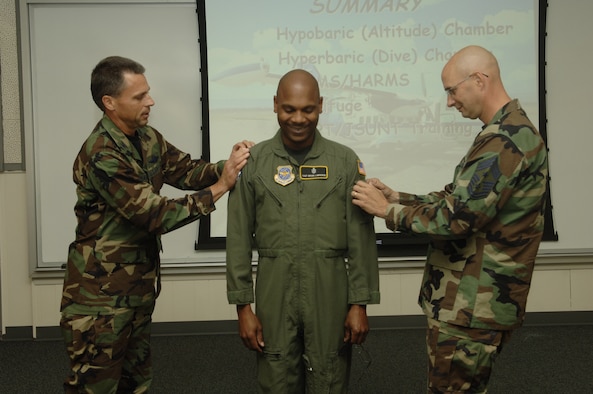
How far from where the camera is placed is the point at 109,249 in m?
2.38

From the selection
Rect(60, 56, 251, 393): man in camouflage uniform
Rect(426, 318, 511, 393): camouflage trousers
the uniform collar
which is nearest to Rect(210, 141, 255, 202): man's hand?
Rect(60, 56, 251, 393): man in camouflage uniform

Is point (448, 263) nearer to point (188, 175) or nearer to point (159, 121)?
point (188, 175)

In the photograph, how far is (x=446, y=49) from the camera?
14.0ft

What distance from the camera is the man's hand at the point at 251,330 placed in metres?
2.16

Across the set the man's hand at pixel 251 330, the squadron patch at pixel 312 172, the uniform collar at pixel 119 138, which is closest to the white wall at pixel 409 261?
the uniform collar at pixel 119 138

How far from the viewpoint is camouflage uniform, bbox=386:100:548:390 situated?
1.97 meters

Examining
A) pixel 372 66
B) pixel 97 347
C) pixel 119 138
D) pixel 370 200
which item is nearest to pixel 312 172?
pixel 370 200

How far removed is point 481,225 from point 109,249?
53.8 inches

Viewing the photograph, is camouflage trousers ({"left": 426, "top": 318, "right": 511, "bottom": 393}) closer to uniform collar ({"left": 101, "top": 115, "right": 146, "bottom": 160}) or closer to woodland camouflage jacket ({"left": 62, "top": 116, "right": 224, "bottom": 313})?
woodland camouflage jacket ({"left": 62, "top": 116, "right": 224, "bottom": 313})

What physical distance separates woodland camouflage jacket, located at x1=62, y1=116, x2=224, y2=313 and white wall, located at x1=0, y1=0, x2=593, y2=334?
1.95 metres

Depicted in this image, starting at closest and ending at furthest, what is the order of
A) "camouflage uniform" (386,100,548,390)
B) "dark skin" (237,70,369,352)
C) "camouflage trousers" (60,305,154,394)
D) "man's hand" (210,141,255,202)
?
"camouflage uniform" (386,100,548,390) < "dark skin" (237,70,369,352) < "man's hand" (210,141,255,202) < "camouflage trousers" (60,305,154,394)

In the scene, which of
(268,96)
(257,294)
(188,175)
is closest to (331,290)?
(257,294)

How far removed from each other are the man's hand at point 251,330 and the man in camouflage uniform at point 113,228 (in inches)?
17.4

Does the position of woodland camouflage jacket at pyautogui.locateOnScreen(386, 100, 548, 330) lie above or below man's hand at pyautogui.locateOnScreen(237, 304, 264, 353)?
above
